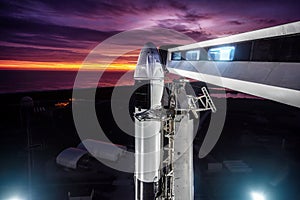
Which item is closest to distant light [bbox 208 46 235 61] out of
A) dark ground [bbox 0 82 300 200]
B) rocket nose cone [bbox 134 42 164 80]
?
rocket nose cone [bbox 134 42 164 80]

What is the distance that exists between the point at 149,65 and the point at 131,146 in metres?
15.4

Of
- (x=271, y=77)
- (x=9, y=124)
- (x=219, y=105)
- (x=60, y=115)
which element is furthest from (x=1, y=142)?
(x=271, y=77)

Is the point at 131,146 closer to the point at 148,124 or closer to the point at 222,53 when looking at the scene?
the point at 148,124

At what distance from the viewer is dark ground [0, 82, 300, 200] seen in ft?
49.7

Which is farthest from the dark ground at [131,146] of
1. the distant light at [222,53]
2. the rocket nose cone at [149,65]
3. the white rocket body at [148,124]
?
the distant light at [222,53]

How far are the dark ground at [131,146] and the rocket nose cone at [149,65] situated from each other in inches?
325

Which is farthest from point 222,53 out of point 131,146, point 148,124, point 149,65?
point 131,146

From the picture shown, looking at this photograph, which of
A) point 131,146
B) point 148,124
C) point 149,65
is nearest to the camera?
point 148,124

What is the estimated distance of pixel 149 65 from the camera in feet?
23.3

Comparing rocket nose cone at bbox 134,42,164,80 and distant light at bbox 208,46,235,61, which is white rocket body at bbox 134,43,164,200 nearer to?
rocket nose cone at bbox 134,42,164,80

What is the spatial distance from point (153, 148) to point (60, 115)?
20.9 m

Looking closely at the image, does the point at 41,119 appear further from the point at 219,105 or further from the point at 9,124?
the point at 219,105

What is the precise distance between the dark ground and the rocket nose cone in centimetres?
825

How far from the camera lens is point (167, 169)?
23.4ft
